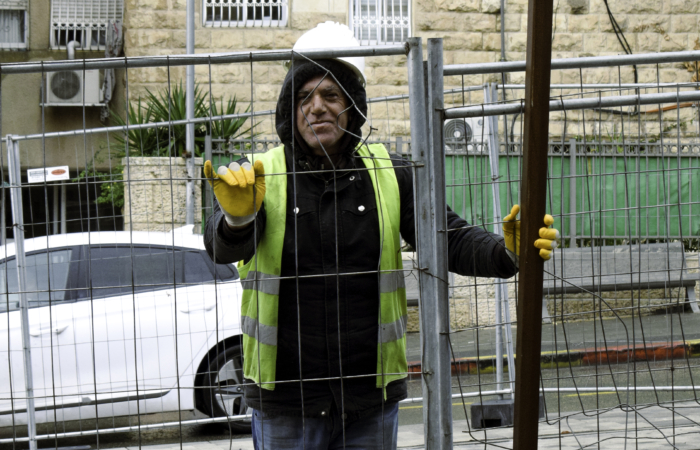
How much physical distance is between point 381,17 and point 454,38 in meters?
1.27

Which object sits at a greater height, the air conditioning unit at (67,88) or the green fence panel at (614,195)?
the air conditioning unit at (67,88)

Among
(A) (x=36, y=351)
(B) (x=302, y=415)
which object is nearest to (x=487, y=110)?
(B) (x=302, y=415)

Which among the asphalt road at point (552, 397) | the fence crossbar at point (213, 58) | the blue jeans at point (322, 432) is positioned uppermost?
the fence crossbar at point (213, 58)

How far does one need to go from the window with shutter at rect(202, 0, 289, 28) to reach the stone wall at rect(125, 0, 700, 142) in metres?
0.12

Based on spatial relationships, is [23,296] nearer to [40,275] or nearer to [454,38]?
[40,275]

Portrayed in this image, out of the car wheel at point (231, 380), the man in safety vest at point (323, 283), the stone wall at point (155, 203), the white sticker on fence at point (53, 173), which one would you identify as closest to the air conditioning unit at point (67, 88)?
the stone wall at point (155, 203)

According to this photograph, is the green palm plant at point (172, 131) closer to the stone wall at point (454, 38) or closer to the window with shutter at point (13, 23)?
the stone wall at point (454, 38)

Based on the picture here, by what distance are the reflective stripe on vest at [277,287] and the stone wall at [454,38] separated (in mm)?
9404

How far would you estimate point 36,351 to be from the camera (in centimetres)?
614

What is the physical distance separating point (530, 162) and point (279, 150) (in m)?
0.94

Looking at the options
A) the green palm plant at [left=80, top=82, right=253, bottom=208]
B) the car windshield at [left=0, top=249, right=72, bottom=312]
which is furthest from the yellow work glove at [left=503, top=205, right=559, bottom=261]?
the green palm plant at [left=80, top=82, right=253, bottom=208]

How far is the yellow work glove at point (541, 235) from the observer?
259 cm

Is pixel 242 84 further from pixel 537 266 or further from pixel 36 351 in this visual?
pixel 537 266

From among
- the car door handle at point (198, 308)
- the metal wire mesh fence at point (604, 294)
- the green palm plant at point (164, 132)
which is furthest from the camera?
the green palm plant at point (164, 132)
